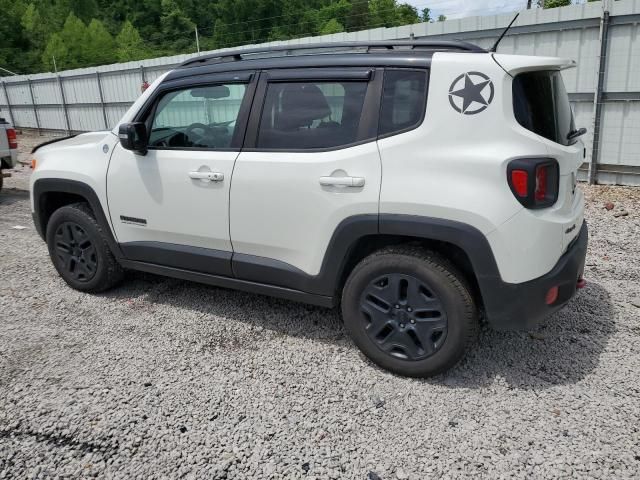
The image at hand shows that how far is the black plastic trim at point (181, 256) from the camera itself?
3562 millimetres

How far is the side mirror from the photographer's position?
3613 mm

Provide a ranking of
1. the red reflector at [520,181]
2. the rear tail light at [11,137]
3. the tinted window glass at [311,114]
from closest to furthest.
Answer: the red reflector at [520,181]
the tinted window glass at [311,114]
the rear tail light at [11,137]

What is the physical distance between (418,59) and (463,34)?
6.78 meters

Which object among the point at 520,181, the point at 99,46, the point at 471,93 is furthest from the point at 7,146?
the point at 99,46

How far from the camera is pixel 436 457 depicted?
7.97 feet

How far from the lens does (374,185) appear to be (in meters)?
2.88

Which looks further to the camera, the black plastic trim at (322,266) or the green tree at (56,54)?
the green tree at (56,54)

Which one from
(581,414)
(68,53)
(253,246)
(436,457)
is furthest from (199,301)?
(68,53)

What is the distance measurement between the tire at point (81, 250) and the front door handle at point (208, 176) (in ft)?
3.77

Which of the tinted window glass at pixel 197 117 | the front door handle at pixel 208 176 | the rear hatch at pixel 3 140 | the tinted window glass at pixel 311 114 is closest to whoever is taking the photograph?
the tinted window glass at pixel 311 114

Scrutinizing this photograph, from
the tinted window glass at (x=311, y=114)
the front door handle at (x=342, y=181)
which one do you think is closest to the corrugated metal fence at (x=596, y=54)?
the tinted window glass at (x=311, y=114)

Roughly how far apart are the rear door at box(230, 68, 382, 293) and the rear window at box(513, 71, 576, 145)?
0.76 metres

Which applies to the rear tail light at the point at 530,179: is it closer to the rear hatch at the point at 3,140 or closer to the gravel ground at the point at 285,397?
the gravel ground at the point at 285,397

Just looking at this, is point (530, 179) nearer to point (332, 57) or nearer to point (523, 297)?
point (523, 297)
